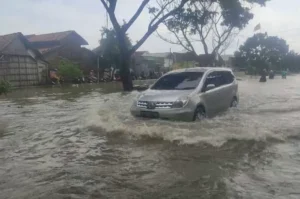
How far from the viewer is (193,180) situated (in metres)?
4.45

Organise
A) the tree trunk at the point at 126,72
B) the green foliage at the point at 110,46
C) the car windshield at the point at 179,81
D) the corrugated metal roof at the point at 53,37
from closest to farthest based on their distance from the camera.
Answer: the car windshield at the point at 179,81 < the tree trunk at the point at 126,72 < the green foliage at the point at 110,46 < the corrugated metal roof at the point at 53,37

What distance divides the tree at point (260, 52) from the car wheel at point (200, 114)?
7016cm

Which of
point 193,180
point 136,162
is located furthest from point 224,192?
point 136,162

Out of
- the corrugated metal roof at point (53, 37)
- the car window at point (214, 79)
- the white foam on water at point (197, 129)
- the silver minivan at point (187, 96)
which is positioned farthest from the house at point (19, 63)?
the car window at point (214, 79)

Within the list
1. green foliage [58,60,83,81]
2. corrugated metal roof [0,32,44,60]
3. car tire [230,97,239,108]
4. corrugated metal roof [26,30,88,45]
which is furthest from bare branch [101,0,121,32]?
corrugated metal roof [26,30,88,45]

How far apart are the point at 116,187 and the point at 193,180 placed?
39.8 inches

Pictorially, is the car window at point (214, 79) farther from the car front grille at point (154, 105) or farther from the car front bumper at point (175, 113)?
the car front grille at point (154, 105)

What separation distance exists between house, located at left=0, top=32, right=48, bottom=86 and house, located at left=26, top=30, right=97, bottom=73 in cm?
231

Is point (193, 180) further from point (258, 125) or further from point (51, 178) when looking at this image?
point (258, 125)

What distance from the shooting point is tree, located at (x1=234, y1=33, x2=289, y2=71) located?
76.7 meters

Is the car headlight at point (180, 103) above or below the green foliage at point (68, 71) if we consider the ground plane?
below

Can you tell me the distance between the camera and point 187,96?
783cm

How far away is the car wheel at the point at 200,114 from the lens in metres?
8.00

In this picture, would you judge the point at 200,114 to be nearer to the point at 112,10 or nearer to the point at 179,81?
the point at 179,81
